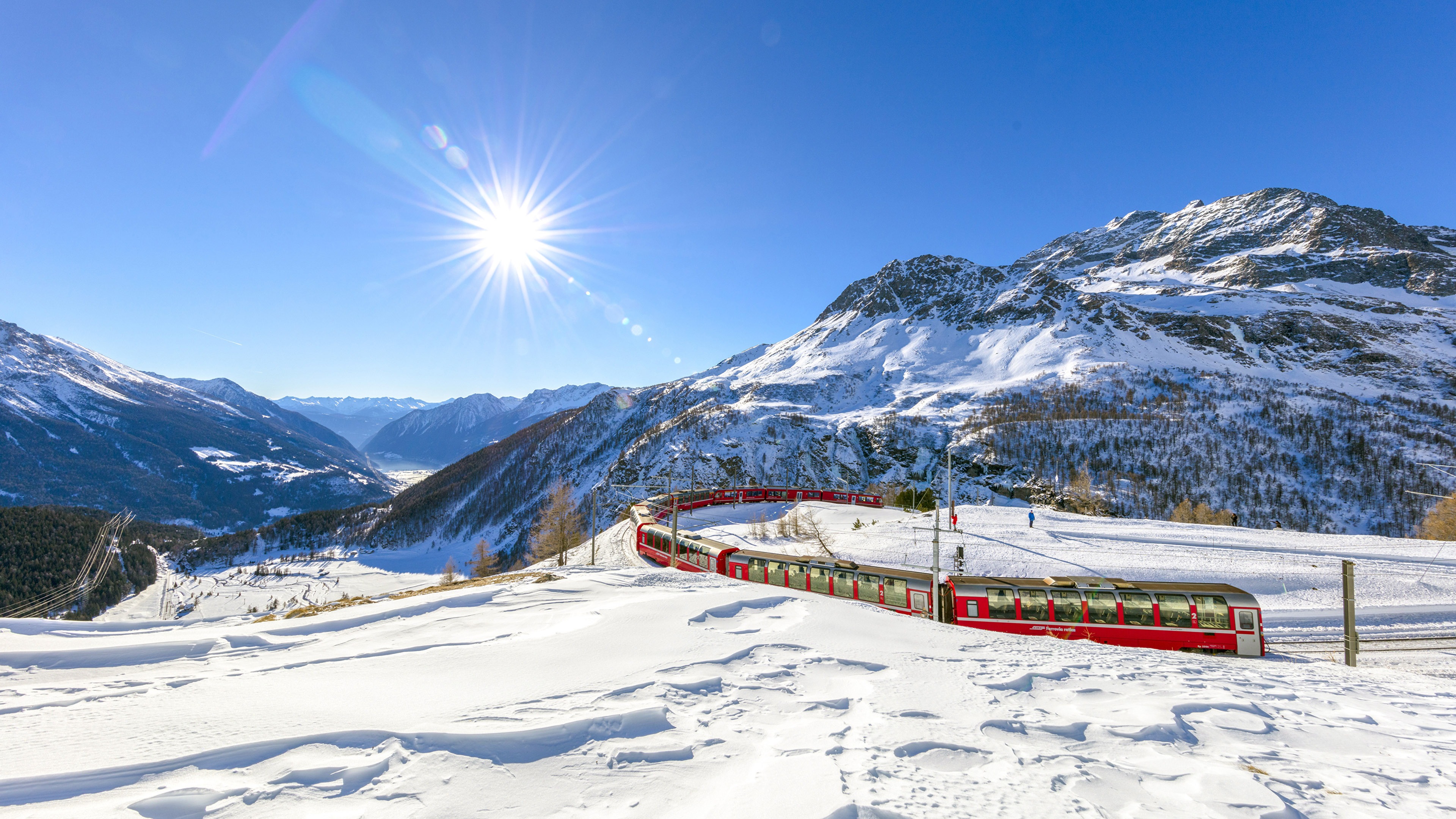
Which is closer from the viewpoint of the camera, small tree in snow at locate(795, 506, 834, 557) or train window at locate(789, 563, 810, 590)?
train window at locate(789, 563, 810, 590)

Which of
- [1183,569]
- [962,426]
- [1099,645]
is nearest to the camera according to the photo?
[1099,645]

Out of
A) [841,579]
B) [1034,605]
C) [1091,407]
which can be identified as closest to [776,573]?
[841,579]

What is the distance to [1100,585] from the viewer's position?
1756 centimetres

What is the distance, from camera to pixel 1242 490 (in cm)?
7919

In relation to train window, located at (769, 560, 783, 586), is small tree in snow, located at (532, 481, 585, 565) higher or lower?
lower

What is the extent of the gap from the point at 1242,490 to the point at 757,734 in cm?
11245

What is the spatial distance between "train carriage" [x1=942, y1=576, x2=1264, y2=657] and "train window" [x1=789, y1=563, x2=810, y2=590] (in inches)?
245

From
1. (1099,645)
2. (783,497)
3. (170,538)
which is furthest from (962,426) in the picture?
(170,538)

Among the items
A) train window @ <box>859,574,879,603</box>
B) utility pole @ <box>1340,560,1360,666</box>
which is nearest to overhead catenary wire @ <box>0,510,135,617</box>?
train window @ <box>859,574,879,603</box>

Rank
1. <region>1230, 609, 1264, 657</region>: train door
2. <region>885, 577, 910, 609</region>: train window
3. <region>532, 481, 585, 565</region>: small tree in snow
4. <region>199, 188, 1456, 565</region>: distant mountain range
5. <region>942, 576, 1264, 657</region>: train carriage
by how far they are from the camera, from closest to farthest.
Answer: <region>1230, 609, 1264, 657</region>: train door, <region>942, 576, 1264, 657</region>: train carriage, <region>885, 577, 910, 609</region>: train window, <region>532, 481, 585, 565</region>: small tree in snow, <region>199, 188, 1456, 565</region>: distant mountain range

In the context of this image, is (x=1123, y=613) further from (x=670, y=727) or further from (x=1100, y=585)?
(x=670, y=727)

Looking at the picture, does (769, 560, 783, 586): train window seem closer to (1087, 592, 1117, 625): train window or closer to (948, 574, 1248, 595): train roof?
(948, 574, 1248, 595): train roof

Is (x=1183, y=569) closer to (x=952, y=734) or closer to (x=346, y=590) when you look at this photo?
(x=952, y=734)

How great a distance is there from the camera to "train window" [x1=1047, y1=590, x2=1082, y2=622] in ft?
55.9
